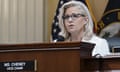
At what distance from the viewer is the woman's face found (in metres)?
3.11

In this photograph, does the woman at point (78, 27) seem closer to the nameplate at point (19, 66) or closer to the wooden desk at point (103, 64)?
the wooden desk at point (103, 64)

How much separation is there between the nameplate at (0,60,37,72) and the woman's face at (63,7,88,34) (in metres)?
1.19

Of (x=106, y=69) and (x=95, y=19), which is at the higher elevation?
(x=95, y=19)

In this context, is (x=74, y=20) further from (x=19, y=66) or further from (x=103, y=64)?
(x=19, y=66)

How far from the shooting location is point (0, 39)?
4699mm

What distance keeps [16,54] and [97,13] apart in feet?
8.73

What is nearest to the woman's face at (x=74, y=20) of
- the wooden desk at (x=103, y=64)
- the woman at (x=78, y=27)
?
the woman at (x=78, y=27)

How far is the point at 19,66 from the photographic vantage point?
1.94 m

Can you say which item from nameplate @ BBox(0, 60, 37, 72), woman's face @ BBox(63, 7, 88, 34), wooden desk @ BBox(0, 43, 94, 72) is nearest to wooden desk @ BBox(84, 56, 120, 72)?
wooden desk @ BBox(0, 43, 94, 72)

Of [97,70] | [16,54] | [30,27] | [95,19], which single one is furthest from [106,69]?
[30,27]

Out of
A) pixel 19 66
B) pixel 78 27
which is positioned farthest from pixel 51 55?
Answer: pixel 78 27

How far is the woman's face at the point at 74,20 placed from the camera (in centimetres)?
311

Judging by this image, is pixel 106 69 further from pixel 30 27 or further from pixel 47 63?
pixel 30 27

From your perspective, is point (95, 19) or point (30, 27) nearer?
point (95, 19)
